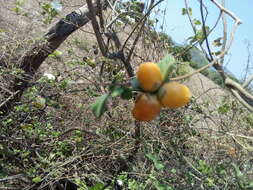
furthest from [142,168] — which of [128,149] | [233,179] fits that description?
[233,179]

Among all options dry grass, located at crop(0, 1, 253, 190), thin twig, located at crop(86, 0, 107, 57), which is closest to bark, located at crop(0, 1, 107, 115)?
dry grass, located at crop(0, 1, 253, 190)

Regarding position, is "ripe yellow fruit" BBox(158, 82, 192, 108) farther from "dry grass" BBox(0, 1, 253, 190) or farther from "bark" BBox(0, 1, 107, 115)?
"bark" BBox(0, 1, 107, 115)

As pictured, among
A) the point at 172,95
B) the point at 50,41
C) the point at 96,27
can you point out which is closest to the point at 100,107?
the point at 172,95

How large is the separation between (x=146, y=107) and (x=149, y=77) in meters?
0.06

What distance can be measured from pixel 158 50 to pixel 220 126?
0.81m

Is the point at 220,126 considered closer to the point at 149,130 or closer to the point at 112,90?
the point at 149,130

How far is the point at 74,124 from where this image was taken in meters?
2.54

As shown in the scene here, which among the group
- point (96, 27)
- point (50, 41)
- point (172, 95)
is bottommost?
point (50, 41)

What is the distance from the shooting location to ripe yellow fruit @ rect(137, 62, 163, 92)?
2.18 ft

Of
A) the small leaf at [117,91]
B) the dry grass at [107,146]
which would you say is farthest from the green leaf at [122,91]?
the dry grass at [107,146]

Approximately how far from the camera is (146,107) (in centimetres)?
67

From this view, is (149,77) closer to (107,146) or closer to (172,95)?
(172,95)

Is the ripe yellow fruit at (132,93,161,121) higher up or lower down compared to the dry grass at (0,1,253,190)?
higher up

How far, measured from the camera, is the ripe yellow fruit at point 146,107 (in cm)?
67
